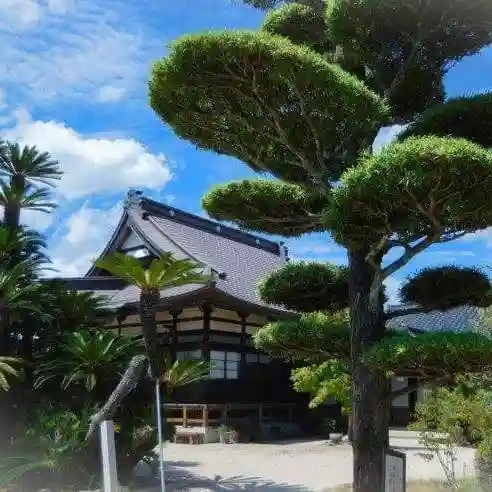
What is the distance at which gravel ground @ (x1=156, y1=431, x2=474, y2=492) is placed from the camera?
10.5m

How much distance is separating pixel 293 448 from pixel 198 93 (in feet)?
39.3

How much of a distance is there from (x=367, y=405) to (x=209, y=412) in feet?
39.8

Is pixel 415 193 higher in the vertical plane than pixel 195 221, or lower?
lower

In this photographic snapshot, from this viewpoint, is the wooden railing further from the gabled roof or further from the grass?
the grass

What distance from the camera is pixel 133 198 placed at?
2283cm

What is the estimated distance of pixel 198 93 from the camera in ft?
20.2

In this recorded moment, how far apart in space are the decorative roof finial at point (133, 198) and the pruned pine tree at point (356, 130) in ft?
50.1

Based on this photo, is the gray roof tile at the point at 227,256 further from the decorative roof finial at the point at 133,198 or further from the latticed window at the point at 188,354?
the latticed window at the point at 188,354

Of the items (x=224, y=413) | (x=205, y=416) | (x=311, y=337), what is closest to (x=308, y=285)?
(x=311, y=337)

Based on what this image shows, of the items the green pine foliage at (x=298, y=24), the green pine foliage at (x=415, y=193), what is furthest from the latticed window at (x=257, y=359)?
the green pine foliage at (x=415, y=193)

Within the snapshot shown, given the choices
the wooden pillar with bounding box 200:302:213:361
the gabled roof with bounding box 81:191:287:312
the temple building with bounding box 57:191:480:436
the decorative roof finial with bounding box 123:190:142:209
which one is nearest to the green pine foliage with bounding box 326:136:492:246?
the temple building with bounding box 57:191:480:436

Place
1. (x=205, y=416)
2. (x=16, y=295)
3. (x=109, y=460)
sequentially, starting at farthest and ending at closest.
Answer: (x=205, y=416)
(x=16, y=295)
(x=109, y=460)

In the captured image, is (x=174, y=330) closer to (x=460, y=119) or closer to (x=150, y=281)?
(x=150, y=281)

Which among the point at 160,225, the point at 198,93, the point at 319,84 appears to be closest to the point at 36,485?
the point at 198,93
